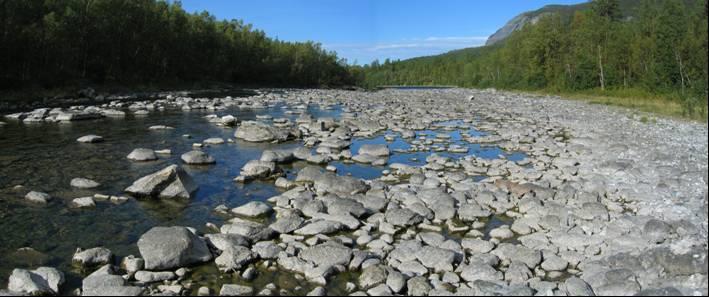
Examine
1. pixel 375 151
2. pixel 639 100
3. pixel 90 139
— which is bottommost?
pixel 375 151

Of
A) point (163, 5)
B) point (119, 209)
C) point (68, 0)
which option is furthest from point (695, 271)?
point (163, 5)

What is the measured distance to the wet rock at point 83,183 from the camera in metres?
12.5

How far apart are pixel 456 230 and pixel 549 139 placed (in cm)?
1389

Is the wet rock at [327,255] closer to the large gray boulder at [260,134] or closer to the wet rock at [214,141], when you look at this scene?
the wet rock at [214,141]

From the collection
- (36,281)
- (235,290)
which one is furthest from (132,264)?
(235,290)

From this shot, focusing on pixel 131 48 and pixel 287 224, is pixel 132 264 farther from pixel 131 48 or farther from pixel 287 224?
pixel 131 48

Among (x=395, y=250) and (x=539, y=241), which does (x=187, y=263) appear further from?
(x=539, y=241)

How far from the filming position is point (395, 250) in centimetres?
838

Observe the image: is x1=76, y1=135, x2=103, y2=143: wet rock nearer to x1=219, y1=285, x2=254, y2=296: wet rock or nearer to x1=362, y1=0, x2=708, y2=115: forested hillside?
x1=219, y1=285, x2=254, y2=296: wet rock

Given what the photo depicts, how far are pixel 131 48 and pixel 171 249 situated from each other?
56428 mm

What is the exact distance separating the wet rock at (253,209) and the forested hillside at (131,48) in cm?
3446

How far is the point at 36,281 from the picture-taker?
22.4ft

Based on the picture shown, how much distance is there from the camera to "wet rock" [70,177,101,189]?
12.5m

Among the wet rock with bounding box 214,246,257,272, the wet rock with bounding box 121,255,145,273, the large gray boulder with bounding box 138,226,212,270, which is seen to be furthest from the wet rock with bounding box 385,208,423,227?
the wet rock with bounding box 121,255,145,273
